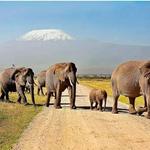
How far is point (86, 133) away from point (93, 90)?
13033 millimetres

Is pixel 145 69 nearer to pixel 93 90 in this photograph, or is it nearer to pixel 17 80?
pixel 93 90

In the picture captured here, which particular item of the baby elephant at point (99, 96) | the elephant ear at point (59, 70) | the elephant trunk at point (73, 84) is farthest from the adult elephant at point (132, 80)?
the elephant ear at point (59, 70)

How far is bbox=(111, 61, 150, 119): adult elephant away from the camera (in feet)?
74.7

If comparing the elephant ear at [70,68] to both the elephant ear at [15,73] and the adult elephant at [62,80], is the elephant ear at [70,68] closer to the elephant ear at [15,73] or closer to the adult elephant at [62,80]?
the adult elephant at [62,80]

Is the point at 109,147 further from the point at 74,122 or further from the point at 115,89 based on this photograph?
the point at 115,89

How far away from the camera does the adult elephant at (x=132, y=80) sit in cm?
2276

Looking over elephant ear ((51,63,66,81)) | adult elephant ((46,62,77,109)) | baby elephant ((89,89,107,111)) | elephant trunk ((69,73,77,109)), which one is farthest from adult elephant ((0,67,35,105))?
baby elephant ((89,89,107,111))

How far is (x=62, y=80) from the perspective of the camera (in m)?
30.0

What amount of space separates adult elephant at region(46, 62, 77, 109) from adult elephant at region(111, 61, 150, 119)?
9.29 feet

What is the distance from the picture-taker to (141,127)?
61.7 feet

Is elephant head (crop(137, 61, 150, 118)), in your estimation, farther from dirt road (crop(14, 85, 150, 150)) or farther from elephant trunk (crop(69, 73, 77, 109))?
elephant trunk (crop(69, 73, 77, 109))

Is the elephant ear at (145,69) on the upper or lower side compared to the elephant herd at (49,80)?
upper

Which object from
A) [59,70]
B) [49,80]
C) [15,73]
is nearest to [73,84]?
[59,70]

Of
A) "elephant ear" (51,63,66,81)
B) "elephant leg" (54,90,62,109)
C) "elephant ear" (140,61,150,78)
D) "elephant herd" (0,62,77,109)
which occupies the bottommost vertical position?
"elephant leg" (54,90,62,109)
